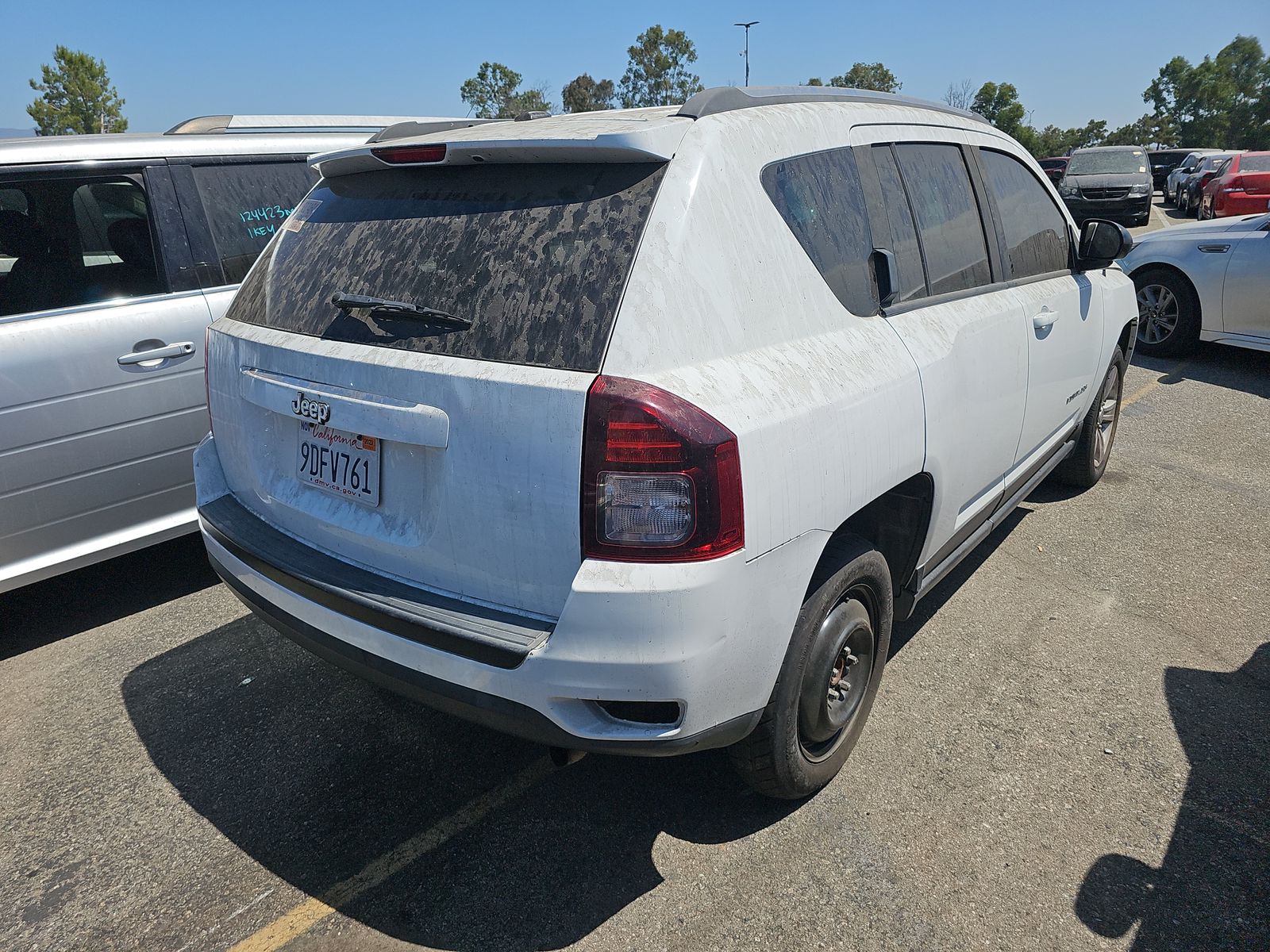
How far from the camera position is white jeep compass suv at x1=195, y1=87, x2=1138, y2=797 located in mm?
1874

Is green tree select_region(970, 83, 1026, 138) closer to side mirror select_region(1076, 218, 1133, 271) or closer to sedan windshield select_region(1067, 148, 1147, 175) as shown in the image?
sedan windshield select_region(1067, 148, 1147, 175)

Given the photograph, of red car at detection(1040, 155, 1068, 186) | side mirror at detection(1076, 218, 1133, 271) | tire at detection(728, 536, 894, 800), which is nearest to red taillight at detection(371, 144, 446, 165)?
tire at detection(728, 536, 894, 800)

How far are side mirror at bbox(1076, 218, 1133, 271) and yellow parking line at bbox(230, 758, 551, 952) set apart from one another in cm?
340

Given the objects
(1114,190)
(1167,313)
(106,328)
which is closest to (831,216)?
(106,328)

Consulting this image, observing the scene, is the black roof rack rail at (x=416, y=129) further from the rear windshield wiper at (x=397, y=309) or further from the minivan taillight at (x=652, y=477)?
the minivan taillight at (x=652, y=477)

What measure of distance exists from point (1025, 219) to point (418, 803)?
11.2ft

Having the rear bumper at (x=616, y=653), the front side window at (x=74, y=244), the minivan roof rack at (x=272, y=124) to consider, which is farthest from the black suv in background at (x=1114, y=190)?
the rear bumper at (x=616, y=653)

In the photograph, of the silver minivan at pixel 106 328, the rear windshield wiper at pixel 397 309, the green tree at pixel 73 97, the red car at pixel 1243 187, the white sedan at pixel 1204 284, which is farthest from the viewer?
the green tree at pixel 73 97

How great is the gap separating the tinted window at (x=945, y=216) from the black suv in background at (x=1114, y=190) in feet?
58.7

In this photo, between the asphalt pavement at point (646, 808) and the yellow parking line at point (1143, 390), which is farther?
the yellow parking line at point (1143, 390)

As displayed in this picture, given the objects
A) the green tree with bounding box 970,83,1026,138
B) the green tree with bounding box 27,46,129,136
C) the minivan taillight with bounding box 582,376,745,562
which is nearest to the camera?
the minivan taillight with bounding box 582,376,745,562

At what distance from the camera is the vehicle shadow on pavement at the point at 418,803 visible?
7.38 ft

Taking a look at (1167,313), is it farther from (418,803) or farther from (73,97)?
(73,97)

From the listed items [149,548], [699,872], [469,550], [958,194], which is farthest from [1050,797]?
[149,548]
